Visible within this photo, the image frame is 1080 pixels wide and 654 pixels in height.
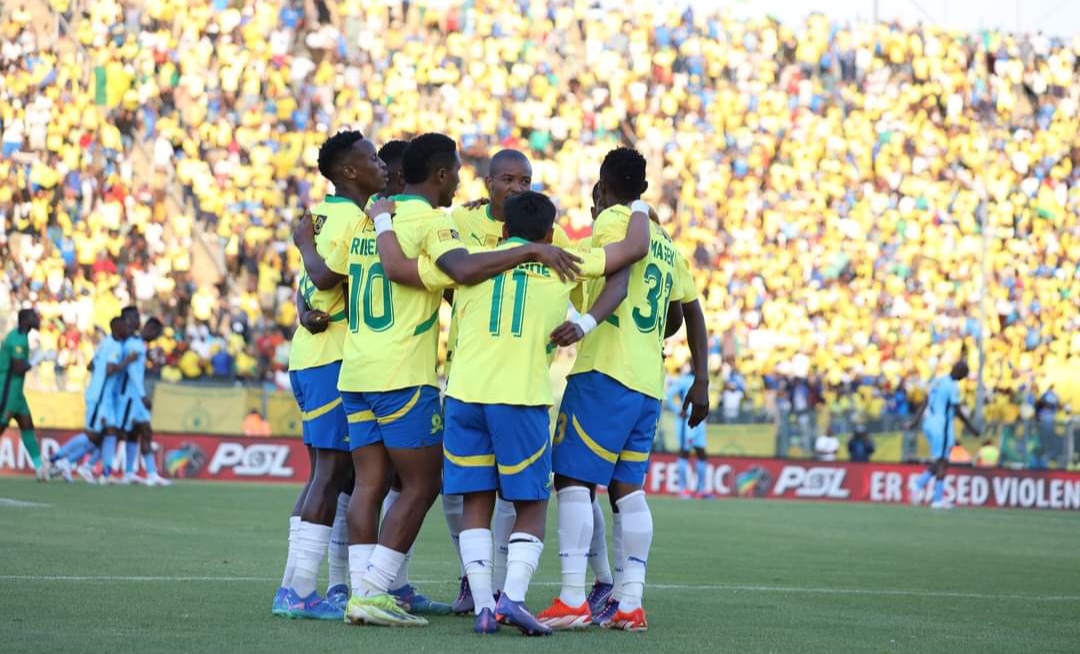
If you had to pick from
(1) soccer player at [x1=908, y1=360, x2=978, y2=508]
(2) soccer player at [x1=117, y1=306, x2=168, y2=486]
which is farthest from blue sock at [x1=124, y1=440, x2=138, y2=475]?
(1) soccer player at [x1=908, y1=360, x2=978, y2=508]

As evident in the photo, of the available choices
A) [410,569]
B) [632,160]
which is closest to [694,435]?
[410,569]

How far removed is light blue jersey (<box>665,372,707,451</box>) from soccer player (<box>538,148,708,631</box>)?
1668cm

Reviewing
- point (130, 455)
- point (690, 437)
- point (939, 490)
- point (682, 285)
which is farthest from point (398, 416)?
point (939, 490)

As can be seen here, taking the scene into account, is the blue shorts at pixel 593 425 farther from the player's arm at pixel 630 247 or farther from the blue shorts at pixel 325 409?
the blue shorts at pixel 325 409

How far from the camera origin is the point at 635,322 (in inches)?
330

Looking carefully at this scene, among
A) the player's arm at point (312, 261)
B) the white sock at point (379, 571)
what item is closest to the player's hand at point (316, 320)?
the player's arm at point (312, 261)

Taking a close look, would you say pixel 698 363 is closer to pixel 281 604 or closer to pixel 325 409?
pixel 325 409

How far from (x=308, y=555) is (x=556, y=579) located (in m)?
3.04

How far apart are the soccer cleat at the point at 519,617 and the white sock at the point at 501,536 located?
0.92 meters

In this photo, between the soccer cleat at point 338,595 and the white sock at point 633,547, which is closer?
the white sock at point 633,547

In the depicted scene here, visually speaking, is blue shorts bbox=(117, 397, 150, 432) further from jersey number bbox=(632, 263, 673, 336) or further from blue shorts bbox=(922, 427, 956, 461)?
jersey number bbox=(632, 263, 673, 336)

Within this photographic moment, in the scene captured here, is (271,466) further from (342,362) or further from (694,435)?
(342,362)

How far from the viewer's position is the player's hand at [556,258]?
25.4ft

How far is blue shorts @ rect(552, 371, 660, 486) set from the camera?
820cm
